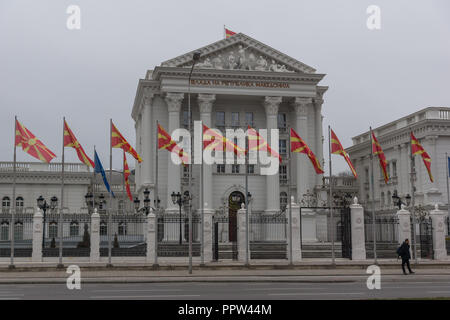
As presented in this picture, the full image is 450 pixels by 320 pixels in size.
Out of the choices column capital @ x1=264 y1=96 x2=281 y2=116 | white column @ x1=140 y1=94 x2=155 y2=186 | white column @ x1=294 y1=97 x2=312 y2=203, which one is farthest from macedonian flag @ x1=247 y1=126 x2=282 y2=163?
white column @ x1=140 y1=94 x2=155 y2=186

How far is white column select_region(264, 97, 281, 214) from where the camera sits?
2270 inches

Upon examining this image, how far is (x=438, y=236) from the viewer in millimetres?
36719

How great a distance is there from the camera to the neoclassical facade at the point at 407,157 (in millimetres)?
55438

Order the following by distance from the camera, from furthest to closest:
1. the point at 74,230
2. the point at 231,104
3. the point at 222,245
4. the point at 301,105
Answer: the point at 231,104, the point at 301,105, the point at 74,230, the point at 222,245

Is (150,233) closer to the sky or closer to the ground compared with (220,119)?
closer to the ground

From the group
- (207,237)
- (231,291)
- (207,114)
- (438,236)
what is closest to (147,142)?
(207,114)

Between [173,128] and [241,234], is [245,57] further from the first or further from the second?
[241,234]

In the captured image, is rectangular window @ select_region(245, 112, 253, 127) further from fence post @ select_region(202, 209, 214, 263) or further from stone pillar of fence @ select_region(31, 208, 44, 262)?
stone pillar of fence @ select_region(31, 208, 44, 262)

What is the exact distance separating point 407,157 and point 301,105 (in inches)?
497

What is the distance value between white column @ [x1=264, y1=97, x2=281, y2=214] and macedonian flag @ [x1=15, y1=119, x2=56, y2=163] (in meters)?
31.4

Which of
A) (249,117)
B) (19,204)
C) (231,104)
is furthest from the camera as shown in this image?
(19,204)

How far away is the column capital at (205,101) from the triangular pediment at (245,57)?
9.80 ft
